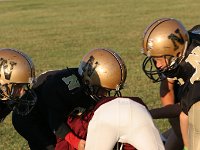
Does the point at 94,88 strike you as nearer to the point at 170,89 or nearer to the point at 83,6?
the point at 170,89

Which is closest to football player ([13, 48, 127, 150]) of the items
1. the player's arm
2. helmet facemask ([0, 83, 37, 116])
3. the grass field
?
Result: helmet facemask ([0, 83, 37, 116])

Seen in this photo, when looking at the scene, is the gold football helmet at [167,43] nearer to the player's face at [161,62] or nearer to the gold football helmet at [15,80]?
the player's face at [161,62]

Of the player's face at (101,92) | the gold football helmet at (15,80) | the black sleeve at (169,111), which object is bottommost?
the black sleeve at (169,111)

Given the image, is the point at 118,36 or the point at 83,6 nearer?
the point at 118,36

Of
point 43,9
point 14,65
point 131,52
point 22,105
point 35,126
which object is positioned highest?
point 14,65

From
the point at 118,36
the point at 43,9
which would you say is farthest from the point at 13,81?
the point at 43,9

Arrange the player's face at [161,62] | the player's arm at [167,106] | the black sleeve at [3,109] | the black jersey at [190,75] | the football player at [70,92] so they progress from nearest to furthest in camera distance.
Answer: the black jersey at [190,75] < the football player at [70,92] < the player's face at [161,62] < the black sleeve at [3,109] < the player's arm at [167,106]

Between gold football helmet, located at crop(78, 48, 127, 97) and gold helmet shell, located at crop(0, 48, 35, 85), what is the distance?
51 cm

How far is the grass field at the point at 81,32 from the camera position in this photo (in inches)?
374

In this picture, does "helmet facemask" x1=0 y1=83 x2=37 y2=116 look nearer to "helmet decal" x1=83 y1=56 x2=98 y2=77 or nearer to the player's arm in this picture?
"helmet decal" x1=83 y1=56 x2=98 y2=77

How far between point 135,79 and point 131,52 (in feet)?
12.6

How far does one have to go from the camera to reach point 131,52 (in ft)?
45.9

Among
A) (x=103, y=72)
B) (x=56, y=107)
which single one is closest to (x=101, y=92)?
(x=103, y=72)

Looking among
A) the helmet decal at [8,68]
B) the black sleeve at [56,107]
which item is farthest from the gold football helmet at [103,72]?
the helmet decal at [8,68]
